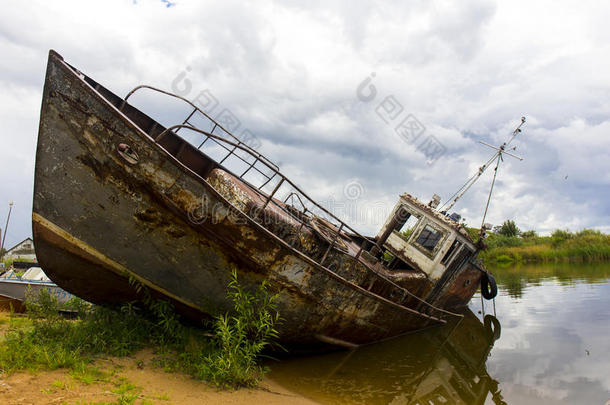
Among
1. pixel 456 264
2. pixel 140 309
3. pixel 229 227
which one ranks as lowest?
pixel 140 309

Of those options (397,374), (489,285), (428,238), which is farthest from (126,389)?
(489,285)

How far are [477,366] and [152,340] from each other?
19.7ft

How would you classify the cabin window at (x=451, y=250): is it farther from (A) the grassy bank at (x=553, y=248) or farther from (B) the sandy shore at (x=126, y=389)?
(A) the grassy bank at (x=553, y=248)

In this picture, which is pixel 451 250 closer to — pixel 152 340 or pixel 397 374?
pixel 397 374

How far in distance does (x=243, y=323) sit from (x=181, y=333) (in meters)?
1.10

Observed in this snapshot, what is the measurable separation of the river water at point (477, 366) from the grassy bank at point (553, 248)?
20.5 m

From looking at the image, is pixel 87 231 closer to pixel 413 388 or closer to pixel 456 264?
pixel 413 388

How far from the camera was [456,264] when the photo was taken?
878 centimetres

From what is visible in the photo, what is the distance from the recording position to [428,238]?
29.0 ft

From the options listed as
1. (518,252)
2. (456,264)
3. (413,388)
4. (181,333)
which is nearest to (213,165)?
(181,333)

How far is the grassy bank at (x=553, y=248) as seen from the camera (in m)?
26.7

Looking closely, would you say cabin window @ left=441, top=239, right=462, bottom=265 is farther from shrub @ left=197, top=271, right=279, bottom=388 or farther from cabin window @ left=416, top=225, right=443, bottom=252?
shrub @ left=197, top=271, right=279, bottom=388

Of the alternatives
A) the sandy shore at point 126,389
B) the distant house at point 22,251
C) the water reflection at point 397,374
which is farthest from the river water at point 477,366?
the distant house at point 22,251

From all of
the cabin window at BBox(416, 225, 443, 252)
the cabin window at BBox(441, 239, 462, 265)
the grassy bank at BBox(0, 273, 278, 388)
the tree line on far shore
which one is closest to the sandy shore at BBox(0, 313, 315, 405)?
the grassy bank at BBox(0, 273, 278, 388)
